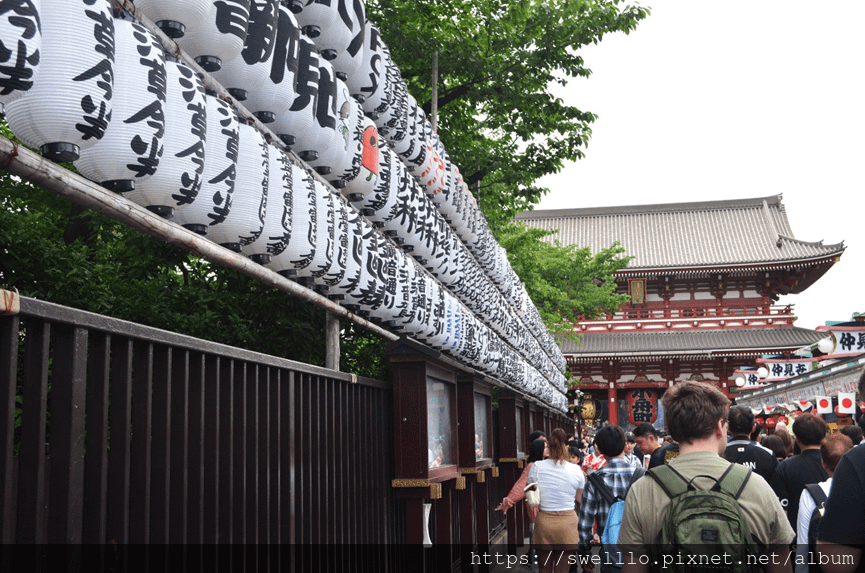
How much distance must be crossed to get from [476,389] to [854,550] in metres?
6.54

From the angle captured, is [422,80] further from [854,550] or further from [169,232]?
[854,550]

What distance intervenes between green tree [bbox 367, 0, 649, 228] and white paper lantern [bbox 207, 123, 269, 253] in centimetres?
704

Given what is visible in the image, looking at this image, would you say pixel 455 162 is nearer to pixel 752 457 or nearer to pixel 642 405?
pixel 752 457

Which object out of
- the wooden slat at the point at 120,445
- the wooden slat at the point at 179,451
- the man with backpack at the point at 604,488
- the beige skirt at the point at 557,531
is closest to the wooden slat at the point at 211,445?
the wooden slat at the point at 179,451

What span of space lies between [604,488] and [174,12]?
453 centimetres

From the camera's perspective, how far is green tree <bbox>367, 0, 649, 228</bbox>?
1073 centimetres

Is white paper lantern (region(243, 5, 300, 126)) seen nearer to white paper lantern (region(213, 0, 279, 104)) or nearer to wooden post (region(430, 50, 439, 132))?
white paper lantern (region(213, 0, 279, 104))

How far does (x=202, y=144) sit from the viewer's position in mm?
3322

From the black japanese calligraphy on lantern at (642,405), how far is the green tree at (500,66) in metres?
24.7

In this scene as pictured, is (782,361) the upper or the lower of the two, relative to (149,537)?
upper

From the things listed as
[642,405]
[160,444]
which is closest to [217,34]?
[160,444]

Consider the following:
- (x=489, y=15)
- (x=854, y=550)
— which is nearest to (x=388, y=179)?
(x=854, y=550)

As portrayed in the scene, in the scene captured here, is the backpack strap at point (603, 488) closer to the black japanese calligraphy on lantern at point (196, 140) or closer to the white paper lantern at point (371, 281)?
the white paper lantern at point (371, 281)

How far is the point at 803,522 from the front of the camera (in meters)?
4.54
